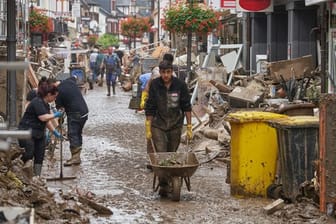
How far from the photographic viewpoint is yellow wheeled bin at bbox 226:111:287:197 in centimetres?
1083

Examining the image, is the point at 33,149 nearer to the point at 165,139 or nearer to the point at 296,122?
the point at 165,139

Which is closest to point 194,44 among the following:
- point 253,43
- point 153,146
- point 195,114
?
point 253,43

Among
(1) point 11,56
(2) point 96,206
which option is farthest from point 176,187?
(1) point 11,56

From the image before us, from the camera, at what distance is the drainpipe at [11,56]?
1307 centimetres

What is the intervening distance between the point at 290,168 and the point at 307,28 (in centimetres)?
1301

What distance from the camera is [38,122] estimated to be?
11438 mm

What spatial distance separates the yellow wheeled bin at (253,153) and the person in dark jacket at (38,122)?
91.6 inches

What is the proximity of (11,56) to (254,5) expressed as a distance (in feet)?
40.3

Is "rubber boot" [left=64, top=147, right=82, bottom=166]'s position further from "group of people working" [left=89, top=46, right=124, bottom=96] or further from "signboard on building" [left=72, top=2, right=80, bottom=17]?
"signboard on building" [left=72, top=2, right=80, bottom=17]

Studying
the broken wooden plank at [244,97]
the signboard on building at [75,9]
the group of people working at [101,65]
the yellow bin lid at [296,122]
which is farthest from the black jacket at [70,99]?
the signboard on building at [75,9]

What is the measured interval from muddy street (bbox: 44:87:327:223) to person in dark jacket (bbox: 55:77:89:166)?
0.25 metres

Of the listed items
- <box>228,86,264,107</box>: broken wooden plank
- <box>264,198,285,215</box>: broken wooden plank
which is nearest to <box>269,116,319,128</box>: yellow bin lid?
<box>264,198,285,215</box>: broken wooden plank

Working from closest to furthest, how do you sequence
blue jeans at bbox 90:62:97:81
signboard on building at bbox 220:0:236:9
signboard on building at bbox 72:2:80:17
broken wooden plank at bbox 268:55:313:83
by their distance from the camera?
broken wooden plank at bbox 268:55:313:83 → signboard on building at bbox 220:0:236:9 → blue jeans at bbox 90:62:97:81 → signboard on building at bbox 72:2:80:17

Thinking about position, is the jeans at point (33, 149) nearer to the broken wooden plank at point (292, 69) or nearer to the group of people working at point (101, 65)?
the broken wooden plank at point (292, 69)
